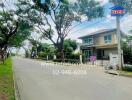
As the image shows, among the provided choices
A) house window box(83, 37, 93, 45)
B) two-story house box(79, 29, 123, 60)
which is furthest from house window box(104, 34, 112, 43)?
house window box(83, 37, 93, 45)

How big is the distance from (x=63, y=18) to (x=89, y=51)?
1175 centimetres

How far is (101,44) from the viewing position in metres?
46.8

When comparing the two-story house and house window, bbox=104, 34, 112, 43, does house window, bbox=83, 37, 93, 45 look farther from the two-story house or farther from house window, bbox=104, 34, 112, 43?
house window, bbox=104, 34, 112, 43

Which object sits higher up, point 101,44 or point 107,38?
point 107,38

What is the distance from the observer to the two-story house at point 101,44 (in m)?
43.7

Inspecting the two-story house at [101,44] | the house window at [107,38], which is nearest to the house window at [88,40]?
the two-story house at [101,44]

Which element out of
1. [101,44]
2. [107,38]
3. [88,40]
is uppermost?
[88,40]

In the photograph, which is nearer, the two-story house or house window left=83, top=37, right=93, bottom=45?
the two-story house

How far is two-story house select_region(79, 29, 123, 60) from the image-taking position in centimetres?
4369

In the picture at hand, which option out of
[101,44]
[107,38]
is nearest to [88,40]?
[101,44]

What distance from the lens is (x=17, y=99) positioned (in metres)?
8.73

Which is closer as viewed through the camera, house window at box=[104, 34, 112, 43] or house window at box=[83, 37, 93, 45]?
house window at box=[104, 34, 112, 43]

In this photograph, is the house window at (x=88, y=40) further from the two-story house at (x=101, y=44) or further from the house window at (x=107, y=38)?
the house window at (x=107, y=38)

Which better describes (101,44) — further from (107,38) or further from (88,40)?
(88,40)
